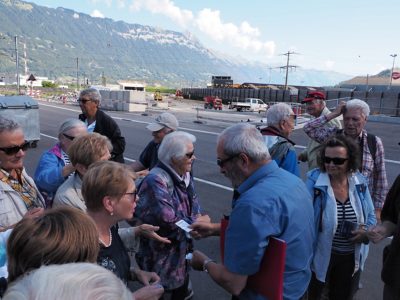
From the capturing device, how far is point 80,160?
2.82 meters

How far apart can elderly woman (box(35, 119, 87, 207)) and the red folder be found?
1.94 metres

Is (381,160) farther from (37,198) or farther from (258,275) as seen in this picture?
(37,198)

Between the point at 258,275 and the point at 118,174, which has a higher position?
the point at 118,174

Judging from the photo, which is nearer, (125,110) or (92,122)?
(92,122)

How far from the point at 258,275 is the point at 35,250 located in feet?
3.82

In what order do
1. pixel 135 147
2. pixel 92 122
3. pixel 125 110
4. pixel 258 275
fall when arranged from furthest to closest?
pixel 125 110 → pixel 135 147 → pixel 92 122 → pixel 258 275

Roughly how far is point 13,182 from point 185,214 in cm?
135

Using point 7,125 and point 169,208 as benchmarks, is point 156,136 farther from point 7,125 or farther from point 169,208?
point 7,125

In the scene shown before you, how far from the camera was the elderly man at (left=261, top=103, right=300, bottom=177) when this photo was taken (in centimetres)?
368

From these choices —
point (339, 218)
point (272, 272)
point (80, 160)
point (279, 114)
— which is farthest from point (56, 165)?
point (339, 218)

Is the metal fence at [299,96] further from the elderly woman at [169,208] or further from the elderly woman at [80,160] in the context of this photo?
the elderly woman at [80,160]

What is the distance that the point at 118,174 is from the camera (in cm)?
228

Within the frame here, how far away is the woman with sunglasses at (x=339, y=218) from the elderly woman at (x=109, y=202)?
1484 mm

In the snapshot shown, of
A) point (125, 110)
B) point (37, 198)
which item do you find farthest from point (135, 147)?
A: point (125, 110)
